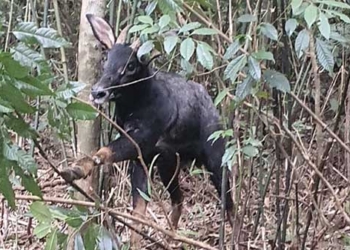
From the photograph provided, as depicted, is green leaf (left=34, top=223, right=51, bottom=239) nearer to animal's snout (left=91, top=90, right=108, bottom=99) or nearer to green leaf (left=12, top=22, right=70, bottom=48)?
green leaf (left=12, top=22, right=70, bottom=48)

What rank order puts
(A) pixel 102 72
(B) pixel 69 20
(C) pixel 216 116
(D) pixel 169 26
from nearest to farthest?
(D) pixel 169 26 < (A) pixel 102 72 < (C) pixel 216 116 < (B) pixel 69 20

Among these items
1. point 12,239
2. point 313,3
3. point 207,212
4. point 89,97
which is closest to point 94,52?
point 89,97

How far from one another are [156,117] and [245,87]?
1.45 m

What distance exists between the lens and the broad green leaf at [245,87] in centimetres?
239

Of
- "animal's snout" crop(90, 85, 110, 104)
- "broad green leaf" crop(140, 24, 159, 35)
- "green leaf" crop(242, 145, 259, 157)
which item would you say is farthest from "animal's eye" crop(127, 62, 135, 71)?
"broad green leaf" crop(140, 24, 159, 35)

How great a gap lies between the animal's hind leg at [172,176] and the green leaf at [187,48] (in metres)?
1.59

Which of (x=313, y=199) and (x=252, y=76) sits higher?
(x=252, y=76)

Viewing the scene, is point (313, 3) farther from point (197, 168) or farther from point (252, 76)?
point (197, 168)

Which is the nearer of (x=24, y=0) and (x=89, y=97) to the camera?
(x=89, y=97)

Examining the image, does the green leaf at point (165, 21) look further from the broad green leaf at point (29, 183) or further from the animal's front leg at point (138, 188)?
the animal's front leg at point (138, 188)

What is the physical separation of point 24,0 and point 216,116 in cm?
244

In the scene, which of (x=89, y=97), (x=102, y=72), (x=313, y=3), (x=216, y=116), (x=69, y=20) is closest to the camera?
(x=313, y=3)

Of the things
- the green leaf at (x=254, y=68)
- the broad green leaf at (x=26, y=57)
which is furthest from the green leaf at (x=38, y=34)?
the green leaf at (x=254, y=68)

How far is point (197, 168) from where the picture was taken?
432 centimetres
